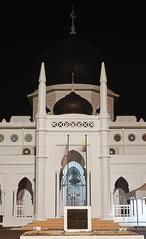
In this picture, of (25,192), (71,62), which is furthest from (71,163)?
(71,62)

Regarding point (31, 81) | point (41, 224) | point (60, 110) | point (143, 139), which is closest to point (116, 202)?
point (143, 139)

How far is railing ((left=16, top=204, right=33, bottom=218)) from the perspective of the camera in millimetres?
34138

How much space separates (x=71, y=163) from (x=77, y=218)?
17499 millimetres

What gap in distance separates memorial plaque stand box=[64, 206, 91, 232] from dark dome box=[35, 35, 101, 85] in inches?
991

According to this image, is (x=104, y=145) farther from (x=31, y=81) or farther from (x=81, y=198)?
(x=31, y=81)

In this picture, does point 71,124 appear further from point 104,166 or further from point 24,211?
point 24,211

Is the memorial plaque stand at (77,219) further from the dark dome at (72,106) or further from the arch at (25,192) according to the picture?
the arch at (25,192)

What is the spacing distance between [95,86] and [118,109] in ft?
31.4

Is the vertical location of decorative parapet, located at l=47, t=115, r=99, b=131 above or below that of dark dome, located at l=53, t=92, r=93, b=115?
below

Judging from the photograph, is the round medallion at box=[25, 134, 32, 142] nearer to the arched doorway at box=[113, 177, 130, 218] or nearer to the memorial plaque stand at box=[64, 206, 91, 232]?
the arched doorway at box=[113, 177, 130, 218]

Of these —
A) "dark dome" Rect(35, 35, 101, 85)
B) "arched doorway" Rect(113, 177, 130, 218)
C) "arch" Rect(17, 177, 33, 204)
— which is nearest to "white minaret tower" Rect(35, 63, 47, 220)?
"arched doorway" Rect(113, 177, 130, 218)

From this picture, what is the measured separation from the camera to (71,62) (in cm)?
4434

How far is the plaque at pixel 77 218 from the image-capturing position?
740 inches

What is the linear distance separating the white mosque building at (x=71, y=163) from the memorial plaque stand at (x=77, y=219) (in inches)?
383
